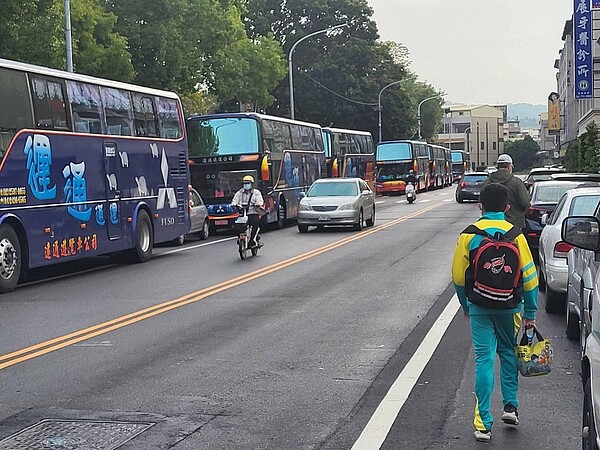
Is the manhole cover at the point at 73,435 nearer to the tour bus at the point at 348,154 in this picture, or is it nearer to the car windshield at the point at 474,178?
the tour bus at the point at 348,154

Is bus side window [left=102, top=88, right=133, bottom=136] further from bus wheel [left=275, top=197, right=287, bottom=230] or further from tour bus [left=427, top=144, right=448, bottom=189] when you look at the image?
tour bus [left=427, top=144, right=448, bottom=189]

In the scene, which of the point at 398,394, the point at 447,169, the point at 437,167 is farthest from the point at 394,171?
the point at 398,394

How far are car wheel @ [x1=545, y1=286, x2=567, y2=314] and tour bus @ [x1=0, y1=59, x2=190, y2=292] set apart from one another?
796 centimetres

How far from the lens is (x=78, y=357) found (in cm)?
938

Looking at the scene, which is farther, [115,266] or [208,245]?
[208,245]

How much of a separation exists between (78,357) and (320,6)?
64390 mm

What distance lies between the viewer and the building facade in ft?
584

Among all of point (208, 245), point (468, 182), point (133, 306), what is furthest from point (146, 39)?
point (133, 306)

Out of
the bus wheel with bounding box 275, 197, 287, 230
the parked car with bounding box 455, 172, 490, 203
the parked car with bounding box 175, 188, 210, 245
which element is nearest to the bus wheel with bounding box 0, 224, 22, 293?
the parked car with bounding box 175, 188, 210, 245

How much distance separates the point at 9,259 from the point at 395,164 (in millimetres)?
45810

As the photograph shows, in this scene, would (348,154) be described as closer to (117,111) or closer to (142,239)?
(142,239)

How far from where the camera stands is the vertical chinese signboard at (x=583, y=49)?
54531 mm

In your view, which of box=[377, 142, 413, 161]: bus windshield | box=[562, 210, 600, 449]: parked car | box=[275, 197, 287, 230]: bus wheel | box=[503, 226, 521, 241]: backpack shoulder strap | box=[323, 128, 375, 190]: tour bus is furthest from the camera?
box=[377, 142, 413, 161]: bus windshield

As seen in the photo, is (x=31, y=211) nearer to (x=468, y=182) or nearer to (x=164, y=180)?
(x=164, y=180)
